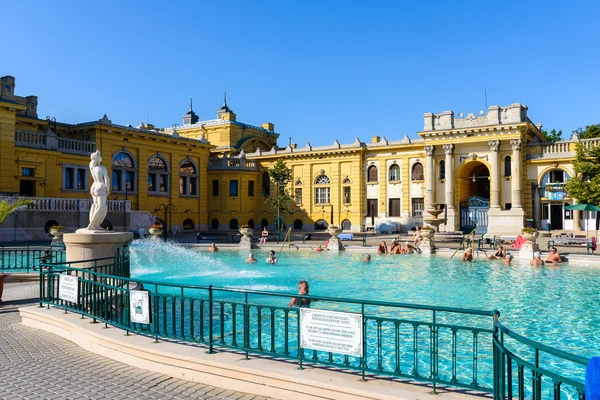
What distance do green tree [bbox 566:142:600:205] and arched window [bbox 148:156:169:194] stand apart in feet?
110

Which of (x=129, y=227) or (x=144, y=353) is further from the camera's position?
(x=129, y=227)

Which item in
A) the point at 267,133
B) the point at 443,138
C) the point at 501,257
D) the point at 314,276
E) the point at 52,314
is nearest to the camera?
the point at 52,314

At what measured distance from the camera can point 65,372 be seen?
6.46 m

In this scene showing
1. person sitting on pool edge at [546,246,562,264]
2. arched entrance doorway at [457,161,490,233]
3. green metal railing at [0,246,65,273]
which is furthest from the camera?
arched entrance doorway at [457,161,490,233]

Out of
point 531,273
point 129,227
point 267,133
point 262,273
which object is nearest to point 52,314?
point 262,273

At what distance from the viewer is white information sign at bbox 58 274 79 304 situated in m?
8.76

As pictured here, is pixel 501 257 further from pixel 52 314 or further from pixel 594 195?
pixel 52 314

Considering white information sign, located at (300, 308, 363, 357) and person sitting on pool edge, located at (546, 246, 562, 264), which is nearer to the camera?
white information sign, located at (300, 308, 363, 357)

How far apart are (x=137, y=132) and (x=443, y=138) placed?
27.3 m

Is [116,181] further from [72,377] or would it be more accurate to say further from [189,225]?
[72,377]

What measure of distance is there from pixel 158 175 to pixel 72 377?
39.2m

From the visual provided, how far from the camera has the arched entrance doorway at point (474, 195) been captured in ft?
140

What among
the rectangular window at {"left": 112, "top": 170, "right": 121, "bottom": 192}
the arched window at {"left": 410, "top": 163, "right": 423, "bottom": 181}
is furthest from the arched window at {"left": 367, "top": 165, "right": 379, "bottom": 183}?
the rectangular window at {"left": 112, "top": 170, "right": 121, "bottom": 192}

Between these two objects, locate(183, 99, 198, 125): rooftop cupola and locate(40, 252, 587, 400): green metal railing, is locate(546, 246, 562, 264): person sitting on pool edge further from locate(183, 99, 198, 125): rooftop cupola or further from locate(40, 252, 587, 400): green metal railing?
locate(183, 99, 198, 125): rooftop cupola
